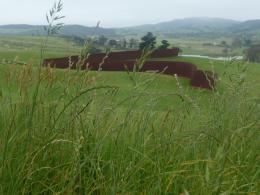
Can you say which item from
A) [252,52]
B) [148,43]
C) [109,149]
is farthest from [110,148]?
[252,52]

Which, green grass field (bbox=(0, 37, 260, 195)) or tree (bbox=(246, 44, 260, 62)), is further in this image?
tree (bbox=(246, 44, 260, 62))

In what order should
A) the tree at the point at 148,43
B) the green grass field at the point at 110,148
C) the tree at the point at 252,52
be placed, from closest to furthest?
the green grass field at the point at 110,148
the tree at the point at 148,43
the tree at the point at 252,52

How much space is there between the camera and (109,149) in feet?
10.9

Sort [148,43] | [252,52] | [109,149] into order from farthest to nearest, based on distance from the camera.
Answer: [252,52] < [148,43] < [109,149]

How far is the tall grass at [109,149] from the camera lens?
2.80 meters

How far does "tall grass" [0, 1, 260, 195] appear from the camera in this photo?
2.80 metres

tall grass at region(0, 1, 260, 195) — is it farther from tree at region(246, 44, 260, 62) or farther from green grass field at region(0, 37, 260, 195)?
tree at region(246, 44, 260, 62)

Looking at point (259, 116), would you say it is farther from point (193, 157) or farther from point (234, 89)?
point (193, 157)

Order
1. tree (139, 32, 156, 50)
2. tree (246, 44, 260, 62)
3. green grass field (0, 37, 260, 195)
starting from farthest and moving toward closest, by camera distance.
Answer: tree (246, 44, 260, 62) < tree (139, 32, 156, 50) < green grass field (0, 37, 260, 195)

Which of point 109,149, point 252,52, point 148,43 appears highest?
point 148,43

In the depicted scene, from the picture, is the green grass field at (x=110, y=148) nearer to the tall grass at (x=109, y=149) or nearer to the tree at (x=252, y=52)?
the tall grass at (x=109, y=149)

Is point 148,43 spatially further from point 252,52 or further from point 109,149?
point 252,52

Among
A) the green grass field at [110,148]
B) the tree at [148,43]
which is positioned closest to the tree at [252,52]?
the tree at [148,43]

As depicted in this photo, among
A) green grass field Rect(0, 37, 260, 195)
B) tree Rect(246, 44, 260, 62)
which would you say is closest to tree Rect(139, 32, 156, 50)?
green grass field Rect(0, 37, 260, 195)
